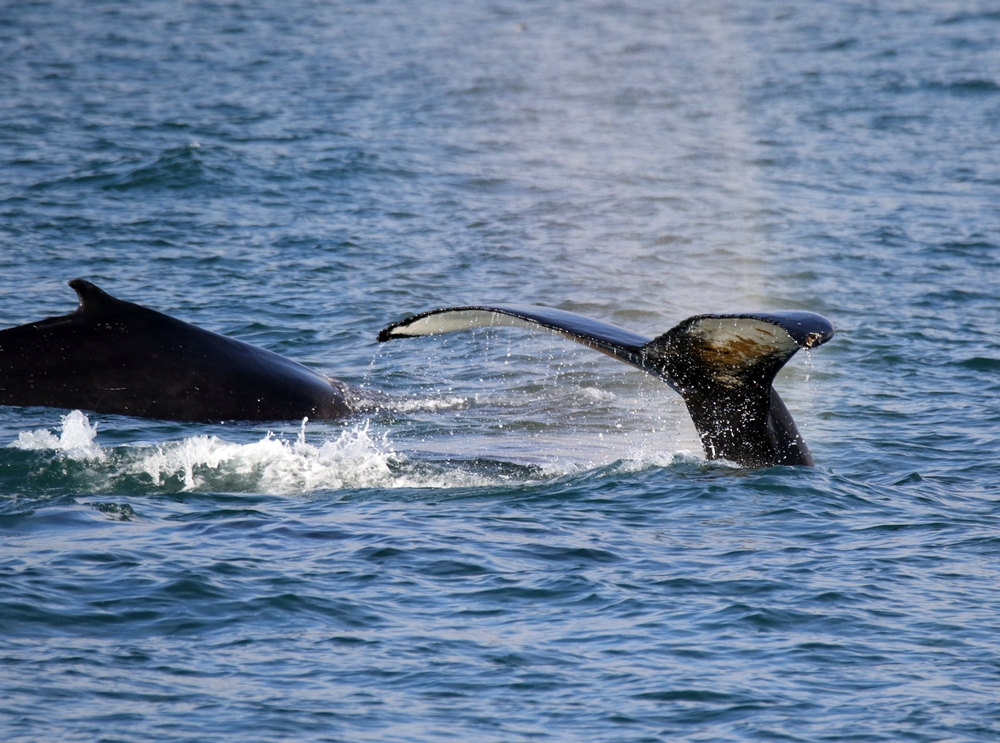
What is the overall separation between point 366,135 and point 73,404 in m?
14.4

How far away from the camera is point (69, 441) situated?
31.5 ft

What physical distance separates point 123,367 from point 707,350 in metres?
4.48

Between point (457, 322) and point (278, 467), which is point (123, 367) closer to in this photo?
point (278, 467)

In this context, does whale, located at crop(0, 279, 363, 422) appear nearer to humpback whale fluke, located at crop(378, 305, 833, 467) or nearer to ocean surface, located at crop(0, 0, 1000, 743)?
ocean surface, located at crop(0, 0, 1000, 743)

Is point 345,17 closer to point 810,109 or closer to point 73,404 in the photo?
point 810,109

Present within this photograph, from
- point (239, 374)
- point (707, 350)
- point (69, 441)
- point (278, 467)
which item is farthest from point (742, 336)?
point (69, 441)

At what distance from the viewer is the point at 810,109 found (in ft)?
89.2

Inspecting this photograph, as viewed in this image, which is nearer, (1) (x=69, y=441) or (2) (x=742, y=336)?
(2) (x=742, y=336)

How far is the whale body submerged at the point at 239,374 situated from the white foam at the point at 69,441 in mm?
470

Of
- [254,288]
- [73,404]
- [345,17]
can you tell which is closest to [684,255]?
[254,288]

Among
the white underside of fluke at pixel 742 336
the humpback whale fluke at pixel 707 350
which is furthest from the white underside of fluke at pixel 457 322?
the white underside of fluke at pixel 742 336

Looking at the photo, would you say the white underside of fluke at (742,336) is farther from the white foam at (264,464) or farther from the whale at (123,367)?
the whale at (123,367)

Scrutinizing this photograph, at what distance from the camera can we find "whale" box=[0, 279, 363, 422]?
1009 centimetres

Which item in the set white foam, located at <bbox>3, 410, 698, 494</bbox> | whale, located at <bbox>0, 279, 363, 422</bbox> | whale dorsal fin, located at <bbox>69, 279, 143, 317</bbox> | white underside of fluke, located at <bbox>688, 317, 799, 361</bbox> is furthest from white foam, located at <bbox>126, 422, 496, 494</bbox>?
white underside of fluke, located at <bbox>688, 317, 799, 361</bbox>
